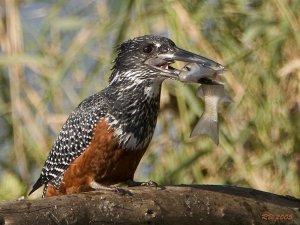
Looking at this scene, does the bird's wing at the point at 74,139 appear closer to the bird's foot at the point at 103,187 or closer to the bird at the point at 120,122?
the bird at the point at 120,122

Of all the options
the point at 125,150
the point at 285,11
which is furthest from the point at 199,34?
the point at 125,150

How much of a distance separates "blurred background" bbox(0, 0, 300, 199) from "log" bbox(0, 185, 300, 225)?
4.38 feet

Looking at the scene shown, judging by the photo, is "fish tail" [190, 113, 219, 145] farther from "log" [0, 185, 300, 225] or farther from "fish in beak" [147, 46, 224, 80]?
"log" [0, 185, 300, 225]

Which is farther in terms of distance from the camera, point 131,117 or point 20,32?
point 20,32

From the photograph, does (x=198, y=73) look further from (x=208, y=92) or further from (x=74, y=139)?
(x=74, y=139)

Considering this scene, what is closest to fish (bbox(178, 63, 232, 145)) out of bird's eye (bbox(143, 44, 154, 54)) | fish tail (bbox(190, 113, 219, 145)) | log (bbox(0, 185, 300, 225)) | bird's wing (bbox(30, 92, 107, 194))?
fish tail (bbox(190, 113, 219, 145))

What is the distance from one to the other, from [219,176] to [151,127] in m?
1.39

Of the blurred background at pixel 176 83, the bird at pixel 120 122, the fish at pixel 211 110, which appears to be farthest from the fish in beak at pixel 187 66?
the blurred background at pixel 176 83

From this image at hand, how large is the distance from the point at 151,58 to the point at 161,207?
95 cm

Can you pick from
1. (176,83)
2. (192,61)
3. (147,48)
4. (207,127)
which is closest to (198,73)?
(192,61)

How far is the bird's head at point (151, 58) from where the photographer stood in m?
4.34

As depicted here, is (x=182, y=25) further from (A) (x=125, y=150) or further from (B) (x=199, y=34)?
(A) (x=125, y=150)

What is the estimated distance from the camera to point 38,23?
5.99 m

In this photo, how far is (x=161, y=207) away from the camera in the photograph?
147 inches
